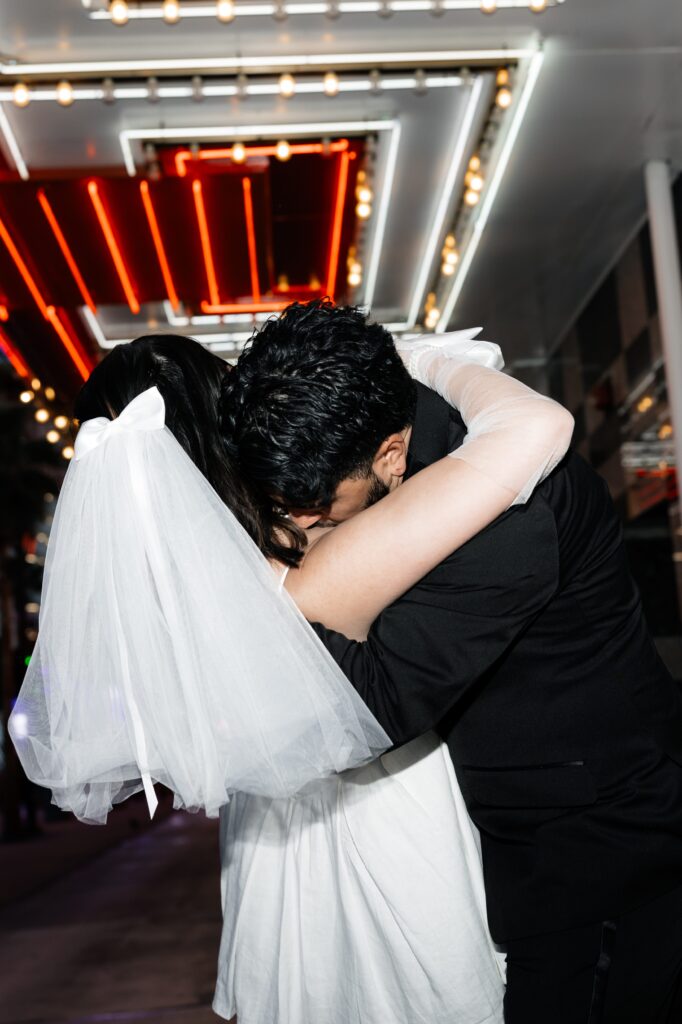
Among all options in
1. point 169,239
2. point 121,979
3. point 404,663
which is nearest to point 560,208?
point 169,239

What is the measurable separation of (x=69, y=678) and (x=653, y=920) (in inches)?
39.5

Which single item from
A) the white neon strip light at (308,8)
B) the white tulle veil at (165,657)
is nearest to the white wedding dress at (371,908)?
the white tulle veil at (165,657)

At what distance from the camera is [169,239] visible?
5680 millimetres

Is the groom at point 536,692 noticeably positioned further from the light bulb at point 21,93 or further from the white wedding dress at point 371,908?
the light bulb at point 21,93

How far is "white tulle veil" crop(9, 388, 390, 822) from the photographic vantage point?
1.54m

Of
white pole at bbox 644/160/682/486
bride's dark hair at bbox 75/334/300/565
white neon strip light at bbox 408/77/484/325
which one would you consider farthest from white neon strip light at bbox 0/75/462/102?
bride's dark hair at bbox 75/334/300/565

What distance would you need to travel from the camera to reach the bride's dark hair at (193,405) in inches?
68.3

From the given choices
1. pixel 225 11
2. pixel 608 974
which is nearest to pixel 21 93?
pixel 225 11

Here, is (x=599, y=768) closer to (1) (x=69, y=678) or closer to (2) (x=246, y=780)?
(2) (x=246, y=780)

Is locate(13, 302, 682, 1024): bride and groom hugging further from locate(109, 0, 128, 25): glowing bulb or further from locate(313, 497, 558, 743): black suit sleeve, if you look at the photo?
locate(109, 0, 128, 25): glowing bulb

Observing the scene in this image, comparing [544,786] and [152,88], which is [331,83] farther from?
[544,786]

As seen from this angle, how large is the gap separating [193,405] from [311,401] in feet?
1.05

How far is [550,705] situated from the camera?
1.57m

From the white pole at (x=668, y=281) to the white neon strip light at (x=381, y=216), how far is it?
1612mm
